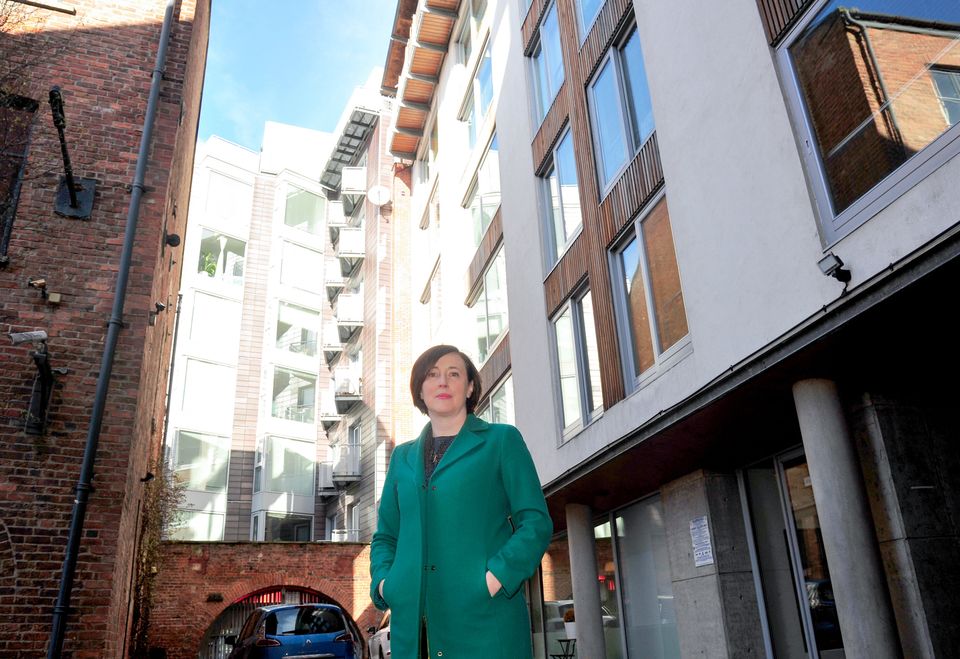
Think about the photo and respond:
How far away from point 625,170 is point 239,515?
25.5 metres

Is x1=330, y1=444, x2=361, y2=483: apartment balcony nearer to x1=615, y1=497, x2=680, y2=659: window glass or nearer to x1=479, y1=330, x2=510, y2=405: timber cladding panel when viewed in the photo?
x1=479, y1=330, x2=510, y2=405: timber cladding panel

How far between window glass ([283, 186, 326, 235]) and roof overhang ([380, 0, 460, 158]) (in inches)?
394

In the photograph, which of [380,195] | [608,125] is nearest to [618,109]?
[608,125]

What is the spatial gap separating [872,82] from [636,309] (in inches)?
190

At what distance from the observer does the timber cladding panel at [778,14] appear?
6844mm

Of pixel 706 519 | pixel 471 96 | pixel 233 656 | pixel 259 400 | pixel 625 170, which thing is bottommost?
pixel 233 656

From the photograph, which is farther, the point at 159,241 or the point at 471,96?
the point at 471,96

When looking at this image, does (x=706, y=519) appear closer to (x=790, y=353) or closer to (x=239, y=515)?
(x=790, y=353)

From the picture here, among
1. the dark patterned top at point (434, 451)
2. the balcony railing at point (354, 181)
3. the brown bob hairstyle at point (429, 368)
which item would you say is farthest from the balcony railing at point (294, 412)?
the dark patterned top at point (434, 451)

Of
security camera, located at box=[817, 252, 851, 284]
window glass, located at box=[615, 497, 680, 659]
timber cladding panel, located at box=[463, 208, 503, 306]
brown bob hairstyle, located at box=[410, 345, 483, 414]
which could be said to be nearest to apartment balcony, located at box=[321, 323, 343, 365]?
timber cladding panel, located at box=[463, 208, 503, 306]

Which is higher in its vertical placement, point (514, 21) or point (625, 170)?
point (514, 21)

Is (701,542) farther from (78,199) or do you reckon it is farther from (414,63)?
(414,63)

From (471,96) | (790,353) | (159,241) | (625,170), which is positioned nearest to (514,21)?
(471,96)

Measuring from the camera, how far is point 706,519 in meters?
8.98
